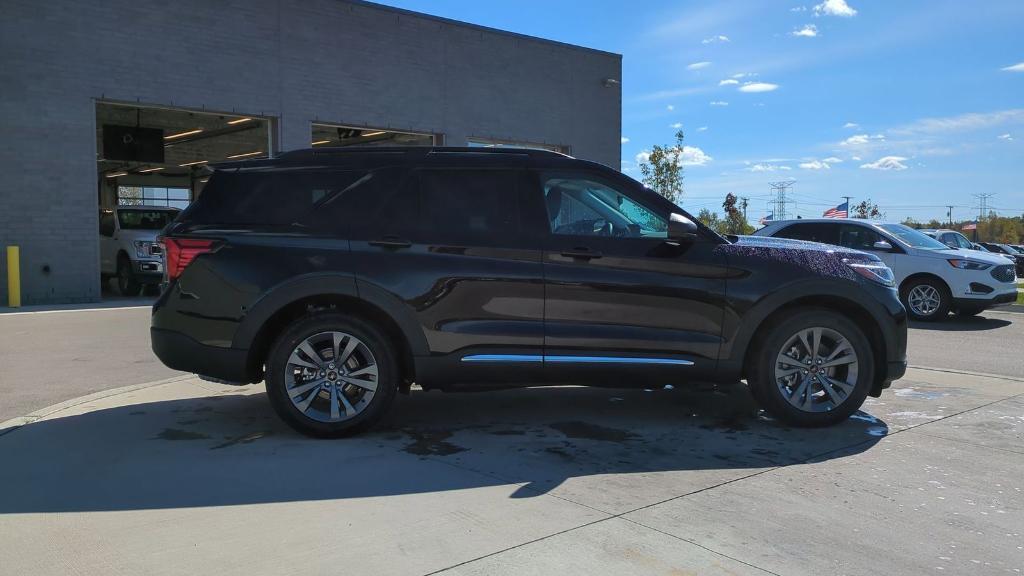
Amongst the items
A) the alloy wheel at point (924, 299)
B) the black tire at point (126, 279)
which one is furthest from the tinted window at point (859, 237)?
the black tire at point (126, 279)

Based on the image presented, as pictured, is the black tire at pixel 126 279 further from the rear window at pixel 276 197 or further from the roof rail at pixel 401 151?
the roof rail at pixel 401 151

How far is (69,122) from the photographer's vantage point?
16812 millimetres

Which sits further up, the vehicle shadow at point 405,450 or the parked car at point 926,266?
the parked car at point 926,266

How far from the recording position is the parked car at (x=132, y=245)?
1878 centimetres

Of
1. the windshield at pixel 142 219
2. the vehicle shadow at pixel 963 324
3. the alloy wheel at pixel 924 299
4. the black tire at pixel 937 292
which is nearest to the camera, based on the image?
the vehicle shadow at pixel 963 324

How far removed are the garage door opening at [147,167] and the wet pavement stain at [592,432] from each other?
699cm

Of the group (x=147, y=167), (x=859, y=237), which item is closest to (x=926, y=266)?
(x=859, y=237)

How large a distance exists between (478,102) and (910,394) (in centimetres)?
1766

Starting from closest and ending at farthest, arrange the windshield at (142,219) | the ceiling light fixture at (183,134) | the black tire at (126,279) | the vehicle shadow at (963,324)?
the vehicle shadow at (963,324) → the black tire at (126,279) → the windshield at (142,219) → the ceiling light fixture at (183,134)

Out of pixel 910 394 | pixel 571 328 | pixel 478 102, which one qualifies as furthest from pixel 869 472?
pixel 478 102

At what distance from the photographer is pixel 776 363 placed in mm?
5531

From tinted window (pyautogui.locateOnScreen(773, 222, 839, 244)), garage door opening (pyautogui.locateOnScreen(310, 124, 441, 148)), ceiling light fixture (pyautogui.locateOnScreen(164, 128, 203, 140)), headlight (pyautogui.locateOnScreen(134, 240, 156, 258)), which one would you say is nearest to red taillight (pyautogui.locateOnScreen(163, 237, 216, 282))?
tinted window (pyautogui.locateOnScreen(773, 222, 839, 244))

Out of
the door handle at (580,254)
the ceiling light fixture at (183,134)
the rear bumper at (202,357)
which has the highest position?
the ceiling light fixture at (183,134)

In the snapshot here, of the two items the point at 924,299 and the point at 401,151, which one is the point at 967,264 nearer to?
the point at 924,299
